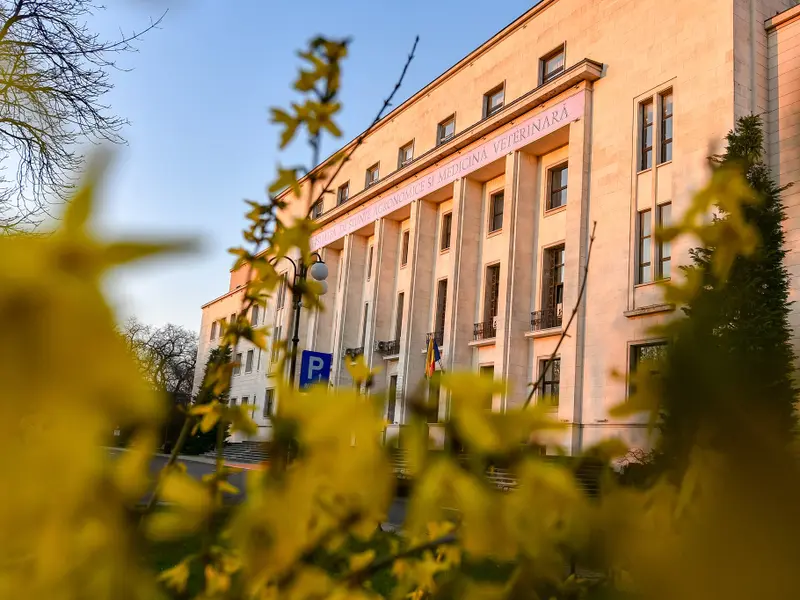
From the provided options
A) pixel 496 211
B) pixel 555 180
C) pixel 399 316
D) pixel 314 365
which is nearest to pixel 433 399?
pixel 314 365

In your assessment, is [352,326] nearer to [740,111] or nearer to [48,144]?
[740,111]

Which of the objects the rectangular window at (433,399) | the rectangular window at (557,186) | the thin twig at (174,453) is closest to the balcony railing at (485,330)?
the rectangular window at (557,186)

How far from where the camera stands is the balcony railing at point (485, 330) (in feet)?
74.8

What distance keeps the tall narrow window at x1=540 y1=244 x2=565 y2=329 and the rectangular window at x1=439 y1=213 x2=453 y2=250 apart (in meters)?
5.79

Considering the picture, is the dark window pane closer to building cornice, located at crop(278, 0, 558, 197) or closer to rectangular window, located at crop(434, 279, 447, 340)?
rectangular window, located at crop(434, 279, 447, 340)

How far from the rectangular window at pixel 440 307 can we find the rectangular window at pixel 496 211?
126 inches

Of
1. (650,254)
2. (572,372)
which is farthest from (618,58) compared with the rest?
(572,372)

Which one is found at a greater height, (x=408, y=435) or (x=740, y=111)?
(x=740, y=111)

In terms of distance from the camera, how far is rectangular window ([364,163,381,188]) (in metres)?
31.8

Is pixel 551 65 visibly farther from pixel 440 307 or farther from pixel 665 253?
pixel 440 307

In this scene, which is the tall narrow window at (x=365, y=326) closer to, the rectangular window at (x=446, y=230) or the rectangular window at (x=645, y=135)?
the rectangular window at (x=446, y=230)

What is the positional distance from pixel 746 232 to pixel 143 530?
0.80 meters

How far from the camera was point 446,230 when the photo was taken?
27047mm

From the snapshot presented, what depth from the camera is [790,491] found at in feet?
1.30
